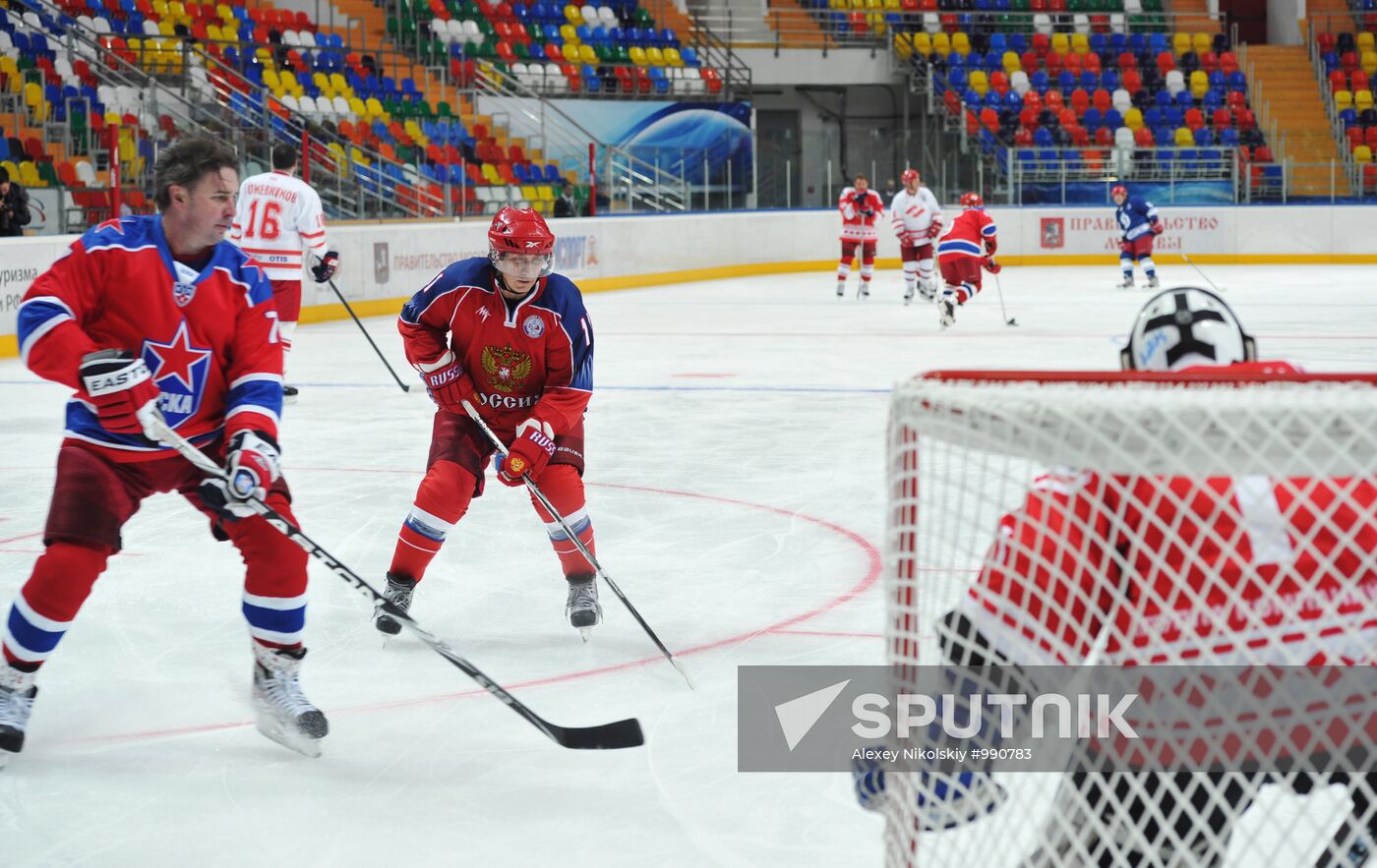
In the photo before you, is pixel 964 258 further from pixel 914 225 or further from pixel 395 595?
pixel 395 595

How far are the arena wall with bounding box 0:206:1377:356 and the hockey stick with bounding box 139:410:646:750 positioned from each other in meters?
9.90

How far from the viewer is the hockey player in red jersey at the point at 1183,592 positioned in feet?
5.01

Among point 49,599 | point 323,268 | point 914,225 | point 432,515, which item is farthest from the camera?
point 914,225

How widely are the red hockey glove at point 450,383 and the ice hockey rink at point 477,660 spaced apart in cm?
58

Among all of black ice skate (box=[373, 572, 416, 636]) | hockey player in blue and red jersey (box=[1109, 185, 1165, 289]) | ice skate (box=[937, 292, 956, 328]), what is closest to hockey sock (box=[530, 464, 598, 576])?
black ice skate (box=[373, 572, 416, 636])

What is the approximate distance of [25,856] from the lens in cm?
254

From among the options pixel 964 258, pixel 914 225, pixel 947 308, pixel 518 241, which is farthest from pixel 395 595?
pixel 914 225

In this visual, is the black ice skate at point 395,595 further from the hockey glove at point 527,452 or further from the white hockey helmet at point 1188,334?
the white hockey helmet at point 1188,334

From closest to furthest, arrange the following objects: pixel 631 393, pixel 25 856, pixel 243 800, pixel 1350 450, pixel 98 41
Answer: pixel 1350 450, pixel 25 856, pixel 243 800, pixel 631 393, pixel 98 41

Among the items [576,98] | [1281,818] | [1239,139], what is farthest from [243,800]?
[1239,139]

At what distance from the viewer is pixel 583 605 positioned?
3.93m

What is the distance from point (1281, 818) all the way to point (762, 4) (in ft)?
73.3

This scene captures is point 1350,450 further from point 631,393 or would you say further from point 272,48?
point 272,48

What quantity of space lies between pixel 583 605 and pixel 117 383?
148cm
